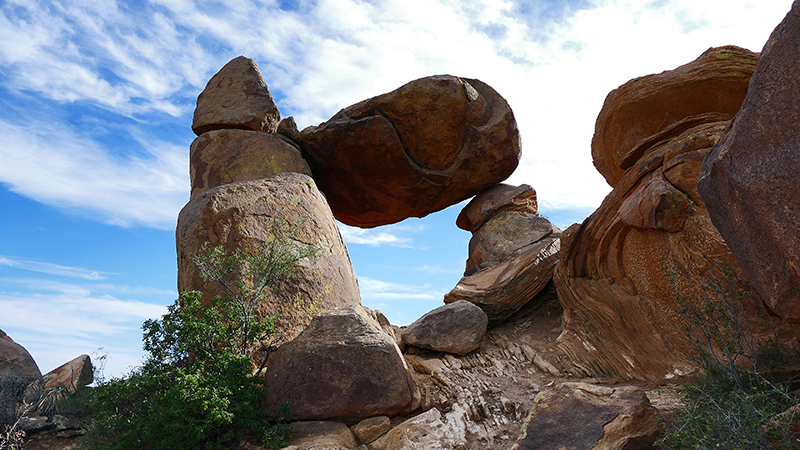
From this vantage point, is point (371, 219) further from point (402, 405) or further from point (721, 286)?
point (721, 286)

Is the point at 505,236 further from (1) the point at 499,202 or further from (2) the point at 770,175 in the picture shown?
(2) the point at 770,175

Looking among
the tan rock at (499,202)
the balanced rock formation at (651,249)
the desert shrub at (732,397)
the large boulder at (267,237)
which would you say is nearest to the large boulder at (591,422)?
the desert shrub at (732,397)

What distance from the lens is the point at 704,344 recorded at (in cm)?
595

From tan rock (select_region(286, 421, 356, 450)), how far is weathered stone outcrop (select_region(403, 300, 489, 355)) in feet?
9.04

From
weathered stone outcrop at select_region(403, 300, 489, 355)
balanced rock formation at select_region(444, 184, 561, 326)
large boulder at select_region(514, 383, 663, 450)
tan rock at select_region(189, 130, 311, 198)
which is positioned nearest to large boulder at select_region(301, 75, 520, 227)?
balanced rock formation at select_region(444, 184, 561, 326)

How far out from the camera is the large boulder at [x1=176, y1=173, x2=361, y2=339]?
821cm

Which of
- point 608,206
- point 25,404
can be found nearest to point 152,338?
point 25,404

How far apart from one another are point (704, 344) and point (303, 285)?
598cm

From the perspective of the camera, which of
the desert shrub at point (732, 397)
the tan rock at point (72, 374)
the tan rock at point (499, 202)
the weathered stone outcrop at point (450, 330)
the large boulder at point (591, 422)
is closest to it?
the desert shrub at point (732, 397)

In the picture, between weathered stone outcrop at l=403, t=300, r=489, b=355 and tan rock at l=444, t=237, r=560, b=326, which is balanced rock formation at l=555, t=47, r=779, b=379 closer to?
tan rock at l=444, t=237, r=560, b=326

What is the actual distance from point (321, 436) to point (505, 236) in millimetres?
9300

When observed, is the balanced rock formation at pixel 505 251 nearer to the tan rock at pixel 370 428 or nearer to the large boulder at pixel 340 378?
the large boulder at pixel 340 378

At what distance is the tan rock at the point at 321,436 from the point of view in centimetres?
595

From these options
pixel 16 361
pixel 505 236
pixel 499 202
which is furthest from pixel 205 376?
pixel 499 202
